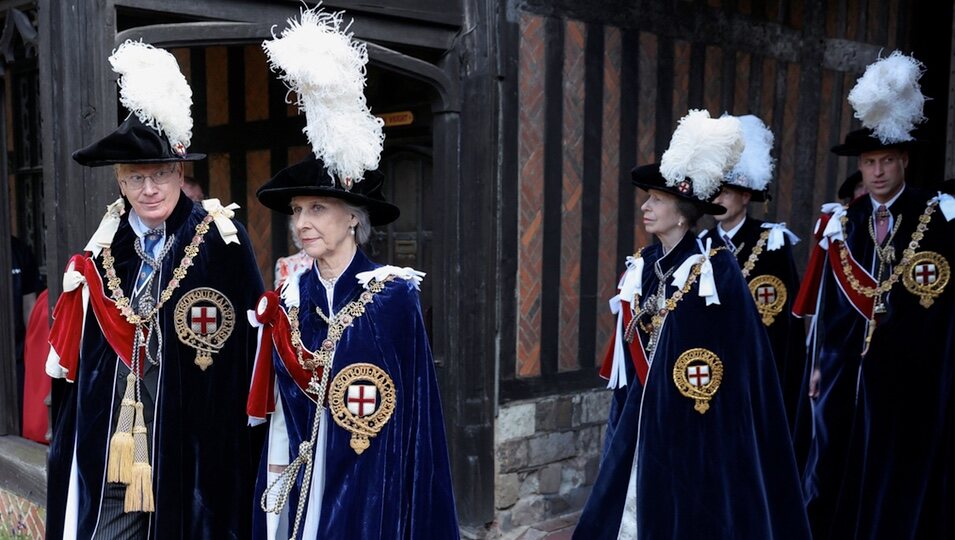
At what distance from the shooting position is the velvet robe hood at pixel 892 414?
4984 mm

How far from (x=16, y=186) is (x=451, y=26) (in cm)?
300

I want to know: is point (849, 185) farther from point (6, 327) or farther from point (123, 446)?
point (6, 327)

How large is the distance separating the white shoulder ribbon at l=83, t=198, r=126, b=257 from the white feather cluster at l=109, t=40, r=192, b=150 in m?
0.37

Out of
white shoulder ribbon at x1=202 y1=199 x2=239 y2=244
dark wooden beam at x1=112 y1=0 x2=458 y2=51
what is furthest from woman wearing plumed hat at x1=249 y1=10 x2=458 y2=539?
dark wooden beam at x1=112 y1=0 x2=458 y2=51

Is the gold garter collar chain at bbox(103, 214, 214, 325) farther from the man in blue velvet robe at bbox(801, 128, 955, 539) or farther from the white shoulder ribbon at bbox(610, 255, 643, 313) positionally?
the man in blue velvet robe at bbox(801, 128, 955, 539)

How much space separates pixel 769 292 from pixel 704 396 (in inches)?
81.7

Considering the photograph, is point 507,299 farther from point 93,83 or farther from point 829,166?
point 829,166

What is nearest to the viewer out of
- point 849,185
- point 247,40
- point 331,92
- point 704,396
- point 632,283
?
point 331,92

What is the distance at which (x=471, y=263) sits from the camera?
574 centimetres

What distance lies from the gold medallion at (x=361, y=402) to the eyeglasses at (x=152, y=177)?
1.01 m

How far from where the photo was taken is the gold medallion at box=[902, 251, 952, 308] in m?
4.98

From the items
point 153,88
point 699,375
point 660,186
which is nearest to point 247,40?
point 153,88

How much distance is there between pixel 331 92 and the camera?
10.1 feet

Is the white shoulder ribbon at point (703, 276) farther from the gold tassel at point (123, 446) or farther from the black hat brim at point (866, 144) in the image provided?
the gold tassel at point (123, 446)
